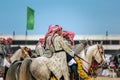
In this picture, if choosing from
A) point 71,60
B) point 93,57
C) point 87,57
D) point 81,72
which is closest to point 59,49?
point 71,60

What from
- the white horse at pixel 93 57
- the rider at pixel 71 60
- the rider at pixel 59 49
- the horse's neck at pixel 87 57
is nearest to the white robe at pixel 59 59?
the rider at pixel 59 49

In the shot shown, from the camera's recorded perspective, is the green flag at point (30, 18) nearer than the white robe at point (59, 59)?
No

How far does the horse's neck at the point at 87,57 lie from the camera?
48.9 ft

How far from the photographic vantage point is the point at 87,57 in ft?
49.4

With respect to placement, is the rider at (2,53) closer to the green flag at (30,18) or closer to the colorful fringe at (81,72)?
the colorful fringe at (81,72)

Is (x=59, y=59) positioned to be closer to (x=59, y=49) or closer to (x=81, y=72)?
(x=59, y=49)

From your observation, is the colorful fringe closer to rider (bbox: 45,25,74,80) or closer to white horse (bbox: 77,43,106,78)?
white horse (bbox: 77,43,106,78)

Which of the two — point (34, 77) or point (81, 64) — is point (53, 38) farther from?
point (81, 64)

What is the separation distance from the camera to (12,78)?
12383mm

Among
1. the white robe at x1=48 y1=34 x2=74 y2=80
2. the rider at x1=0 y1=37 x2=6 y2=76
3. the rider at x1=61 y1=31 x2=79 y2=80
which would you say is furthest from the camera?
the rider at x1=0 y1=37 x2=6 y2=76

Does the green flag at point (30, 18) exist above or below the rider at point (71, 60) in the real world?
above

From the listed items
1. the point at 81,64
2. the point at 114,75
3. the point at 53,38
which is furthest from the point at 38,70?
the point at 114,75

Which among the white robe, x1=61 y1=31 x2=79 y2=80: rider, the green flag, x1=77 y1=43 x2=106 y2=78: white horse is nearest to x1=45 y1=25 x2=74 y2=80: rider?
the white robe

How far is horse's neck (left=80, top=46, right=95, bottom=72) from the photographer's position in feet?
48.9
